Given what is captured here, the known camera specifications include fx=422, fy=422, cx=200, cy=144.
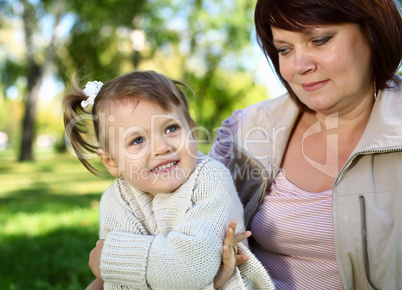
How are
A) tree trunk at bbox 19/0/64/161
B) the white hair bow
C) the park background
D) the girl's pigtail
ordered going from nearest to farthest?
the white hair bow → the girl's pigtail → the park background → tree trunk at bbox 19/0/64/161

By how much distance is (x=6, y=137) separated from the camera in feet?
161

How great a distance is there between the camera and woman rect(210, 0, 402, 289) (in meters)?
1.75

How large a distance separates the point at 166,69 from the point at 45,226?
63.3 ft

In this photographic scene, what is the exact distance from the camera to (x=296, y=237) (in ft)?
6.41

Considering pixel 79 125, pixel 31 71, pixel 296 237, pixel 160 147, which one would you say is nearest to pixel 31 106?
pixel 31 71

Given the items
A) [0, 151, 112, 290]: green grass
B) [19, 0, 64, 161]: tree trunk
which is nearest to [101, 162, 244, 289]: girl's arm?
[0, 151, 112, 290]: green grass

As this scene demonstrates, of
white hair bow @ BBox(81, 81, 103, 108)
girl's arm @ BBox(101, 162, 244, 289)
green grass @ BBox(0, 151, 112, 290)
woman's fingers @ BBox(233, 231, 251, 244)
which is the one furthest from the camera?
green grass @ BBox(0, 151, 112, 290)

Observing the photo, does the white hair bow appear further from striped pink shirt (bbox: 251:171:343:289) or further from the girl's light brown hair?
striped pink shirt (bbox: 251:171:343:289)

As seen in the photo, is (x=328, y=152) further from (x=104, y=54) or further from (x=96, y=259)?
(x=104, y=54)

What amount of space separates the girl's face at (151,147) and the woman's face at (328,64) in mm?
593

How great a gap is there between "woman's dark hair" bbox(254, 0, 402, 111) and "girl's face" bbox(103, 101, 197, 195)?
2.15 feet

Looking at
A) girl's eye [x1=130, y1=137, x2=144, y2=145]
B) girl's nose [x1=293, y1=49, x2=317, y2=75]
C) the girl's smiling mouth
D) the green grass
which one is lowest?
the green grass

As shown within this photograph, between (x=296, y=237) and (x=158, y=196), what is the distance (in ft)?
2.19

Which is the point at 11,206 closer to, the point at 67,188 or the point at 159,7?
the point at 67,188
